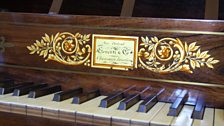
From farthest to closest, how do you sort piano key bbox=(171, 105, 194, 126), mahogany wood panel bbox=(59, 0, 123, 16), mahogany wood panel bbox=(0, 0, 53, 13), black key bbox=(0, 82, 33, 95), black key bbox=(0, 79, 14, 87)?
mahogany wood panel bbox=(0, 0, 53, 13) → mahogany wood panel bbox=(59, 0, 123, 16) → black key bbox=(0, 79, 14, 87) → black key bbox=(0, 82, 33, 95) → piano key bbox=(171, 105, 194, 126)

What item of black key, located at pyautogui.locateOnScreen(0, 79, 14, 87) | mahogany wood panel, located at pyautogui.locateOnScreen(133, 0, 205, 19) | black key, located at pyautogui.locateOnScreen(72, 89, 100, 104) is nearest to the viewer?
black key, located at pyautogui.locateOnScreen(72, 89, 100, 104)

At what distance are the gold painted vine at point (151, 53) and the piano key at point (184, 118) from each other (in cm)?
19

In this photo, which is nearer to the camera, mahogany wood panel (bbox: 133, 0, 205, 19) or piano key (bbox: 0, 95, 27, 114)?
piano key (bbox: 0, 95, 27, 114)

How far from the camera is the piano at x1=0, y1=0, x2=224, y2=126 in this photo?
1217 mm

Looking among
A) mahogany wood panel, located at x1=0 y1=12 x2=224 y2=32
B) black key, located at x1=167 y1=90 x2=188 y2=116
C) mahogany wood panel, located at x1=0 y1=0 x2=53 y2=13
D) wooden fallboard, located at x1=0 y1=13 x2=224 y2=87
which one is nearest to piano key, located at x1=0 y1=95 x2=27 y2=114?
wooden fallboard, located at x1=0 y1=13 x2=224 y2=87

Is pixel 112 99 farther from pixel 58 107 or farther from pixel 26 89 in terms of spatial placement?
pixel 26 89

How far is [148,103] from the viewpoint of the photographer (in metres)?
1.26

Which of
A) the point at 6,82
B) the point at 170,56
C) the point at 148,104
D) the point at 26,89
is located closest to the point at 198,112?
the point at 148,104

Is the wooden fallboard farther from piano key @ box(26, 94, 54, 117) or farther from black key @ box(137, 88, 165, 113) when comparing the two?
piano key @ box(26, 94, 54, 117)

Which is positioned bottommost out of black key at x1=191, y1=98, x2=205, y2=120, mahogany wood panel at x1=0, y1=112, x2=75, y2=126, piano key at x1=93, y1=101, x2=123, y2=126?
mahogany wood panel at x1=0, y1=112, x2=75, y2=126

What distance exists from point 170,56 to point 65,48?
489mm

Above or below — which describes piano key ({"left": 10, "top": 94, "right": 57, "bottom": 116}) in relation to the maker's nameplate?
below

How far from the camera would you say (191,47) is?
135cm

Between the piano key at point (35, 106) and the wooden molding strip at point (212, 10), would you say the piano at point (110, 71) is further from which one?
the wooden molding strip at point (212, 10)
